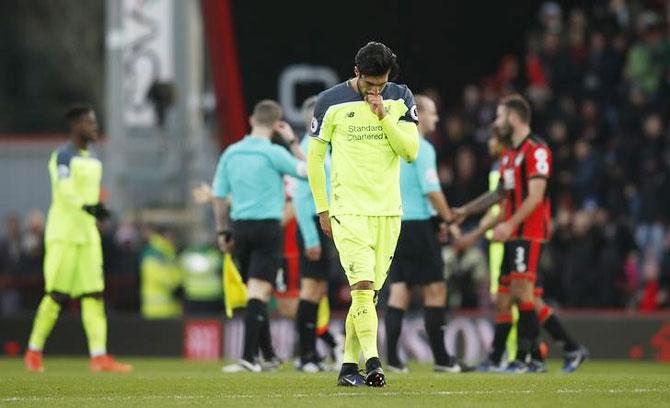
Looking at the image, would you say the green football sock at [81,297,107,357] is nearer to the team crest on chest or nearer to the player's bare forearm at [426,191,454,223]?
the player's bare forearm at [426,191,454,223]

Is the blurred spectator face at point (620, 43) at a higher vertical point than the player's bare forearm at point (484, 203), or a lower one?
higher

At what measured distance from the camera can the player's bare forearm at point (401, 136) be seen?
11.7 meters

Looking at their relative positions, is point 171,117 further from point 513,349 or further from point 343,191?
point 343,191

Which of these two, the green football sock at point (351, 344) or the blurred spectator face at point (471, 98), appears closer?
the green football sock at point (351, 344)

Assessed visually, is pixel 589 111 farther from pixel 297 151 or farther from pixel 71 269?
pixel 71 269

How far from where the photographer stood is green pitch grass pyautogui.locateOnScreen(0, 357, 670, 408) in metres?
10.8

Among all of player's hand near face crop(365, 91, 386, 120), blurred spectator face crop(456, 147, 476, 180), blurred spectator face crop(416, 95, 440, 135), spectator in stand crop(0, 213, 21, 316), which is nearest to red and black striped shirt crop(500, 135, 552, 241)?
blurred spectator face crop(416, 95, 440, 135)

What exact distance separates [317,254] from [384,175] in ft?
12.7

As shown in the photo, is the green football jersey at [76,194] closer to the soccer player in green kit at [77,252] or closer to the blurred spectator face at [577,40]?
the soccer player in green kit at [77,252]

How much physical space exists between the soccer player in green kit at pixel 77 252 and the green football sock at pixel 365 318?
474 cm

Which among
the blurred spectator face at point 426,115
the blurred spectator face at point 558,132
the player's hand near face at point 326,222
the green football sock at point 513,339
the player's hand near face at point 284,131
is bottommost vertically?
the green football sock at point 513,339

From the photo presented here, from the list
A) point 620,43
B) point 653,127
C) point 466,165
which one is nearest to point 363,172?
point 466,165

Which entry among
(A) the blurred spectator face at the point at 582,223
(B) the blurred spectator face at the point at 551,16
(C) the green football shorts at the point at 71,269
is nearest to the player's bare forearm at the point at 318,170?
(C) the green football shorts at the point at 71,269

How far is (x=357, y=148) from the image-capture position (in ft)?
38.9
